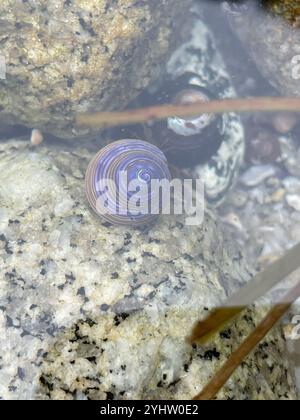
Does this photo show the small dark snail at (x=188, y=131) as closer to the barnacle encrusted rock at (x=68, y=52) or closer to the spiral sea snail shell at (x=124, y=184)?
the barnacle encrusted rock at (x=68, y=52)

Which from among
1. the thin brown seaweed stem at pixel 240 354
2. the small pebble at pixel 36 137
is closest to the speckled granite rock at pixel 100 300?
the thin brown seaweed stem at pixel 240 354

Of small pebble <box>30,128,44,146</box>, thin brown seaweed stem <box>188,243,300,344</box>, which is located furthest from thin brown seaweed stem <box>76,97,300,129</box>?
thin brown seaweed stem <box>188,243,300,344</box>

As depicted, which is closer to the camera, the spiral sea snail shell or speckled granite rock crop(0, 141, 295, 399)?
speckled granite rock crop(0, 141, 295, 399)

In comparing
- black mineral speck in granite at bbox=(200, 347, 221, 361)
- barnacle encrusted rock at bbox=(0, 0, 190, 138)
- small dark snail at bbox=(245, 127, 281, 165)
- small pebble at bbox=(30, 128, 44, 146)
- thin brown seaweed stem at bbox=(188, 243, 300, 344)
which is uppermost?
barnacle encrusted rock at bbox=(0, 0, 190, 138)

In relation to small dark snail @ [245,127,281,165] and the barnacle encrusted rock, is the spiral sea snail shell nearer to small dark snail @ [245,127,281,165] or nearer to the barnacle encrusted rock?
the barnacle encrusted rock

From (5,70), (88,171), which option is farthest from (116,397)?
(5,70)

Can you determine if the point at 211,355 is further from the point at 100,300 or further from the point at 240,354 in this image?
the point at 100,300

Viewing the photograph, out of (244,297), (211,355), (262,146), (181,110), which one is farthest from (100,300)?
(262,146)
